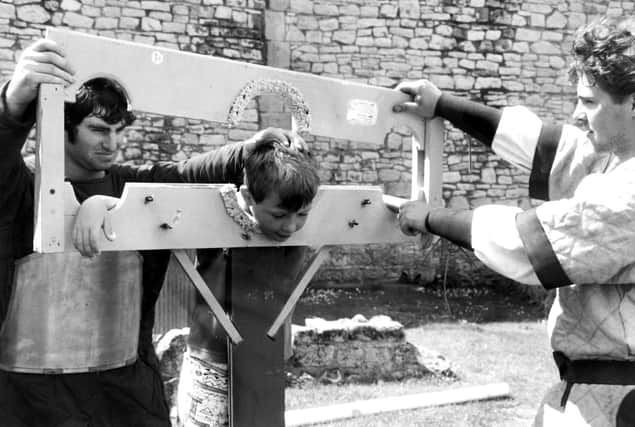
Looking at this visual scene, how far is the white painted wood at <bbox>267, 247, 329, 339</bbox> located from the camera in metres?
2.00

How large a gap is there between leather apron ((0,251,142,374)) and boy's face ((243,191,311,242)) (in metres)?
0.39

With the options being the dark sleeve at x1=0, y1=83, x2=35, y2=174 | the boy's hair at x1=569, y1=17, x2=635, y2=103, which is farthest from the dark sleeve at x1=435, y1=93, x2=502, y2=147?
the dark sleeve at x1=0, y1=83, x2=35, y2=174

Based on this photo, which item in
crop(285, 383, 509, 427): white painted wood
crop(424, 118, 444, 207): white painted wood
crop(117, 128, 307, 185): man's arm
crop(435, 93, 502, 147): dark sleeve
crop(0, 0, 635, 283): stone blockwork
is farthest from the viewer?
crop(0, 0, 635, 283): stone blockwork

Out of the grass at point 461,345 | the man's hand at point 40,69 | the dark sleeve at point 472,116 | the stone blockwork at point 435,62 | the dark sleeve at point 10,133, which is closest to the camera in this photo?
the man's hand at point 40,69

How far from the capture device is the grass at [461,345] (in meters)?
4.57

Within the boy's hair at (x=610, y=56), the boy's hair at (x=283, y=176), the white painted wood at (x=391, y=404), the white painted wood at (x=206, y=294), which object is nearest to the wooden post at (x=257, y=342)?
the white painted wood at (x=206, y=294)

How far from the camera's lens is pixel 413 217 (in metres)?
2.03

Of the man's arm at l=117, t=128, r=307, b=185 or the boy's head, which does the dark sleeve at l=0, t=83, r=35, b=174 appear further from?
the boy's head

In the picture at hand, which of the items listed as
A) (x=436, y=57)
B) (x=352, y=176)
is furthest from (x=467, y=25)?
(x=352, y=176)

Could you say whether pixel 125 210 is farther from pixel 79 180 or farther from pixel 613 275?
pixel 613 275

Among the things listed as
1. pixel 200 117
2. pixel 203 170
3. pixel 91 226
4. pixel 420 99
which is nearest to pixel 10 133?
pixel 91 226

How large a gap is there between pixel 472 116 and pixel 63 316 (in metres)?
1.31

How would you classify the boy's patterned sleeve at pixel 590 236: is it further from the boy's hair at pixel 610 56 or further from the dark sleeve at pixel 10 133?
the dark sleeve at pixel 10 133

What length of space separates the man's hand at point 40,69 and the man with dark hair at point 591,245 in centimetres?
102
